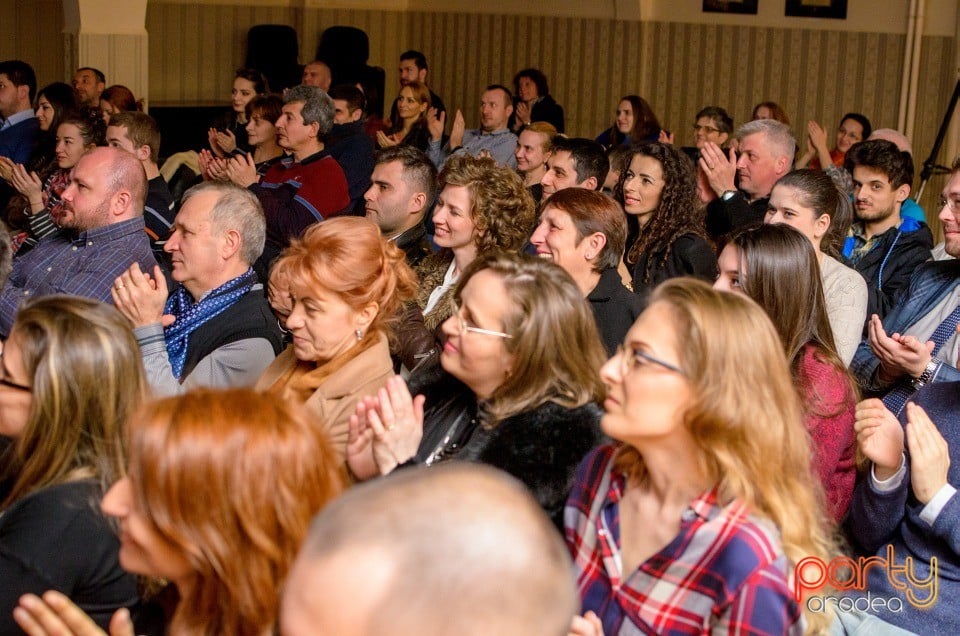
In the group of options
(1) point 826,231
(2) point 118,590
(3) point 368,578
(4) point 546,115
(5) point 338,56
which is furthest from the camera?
(5) point 338,56

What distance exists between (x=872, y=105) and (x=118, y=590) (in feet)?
25.4

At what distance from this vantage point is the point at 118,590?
202cm

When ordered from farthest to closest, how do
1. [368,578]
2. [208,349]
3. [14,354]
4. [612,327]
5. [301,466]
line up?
[612,327] → [208,349] → [14,354] → [301,466] → [368,578]

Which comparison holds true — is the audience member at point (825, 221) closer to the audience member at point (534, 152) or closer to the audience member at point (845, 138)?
the audience member at point (534, 152)

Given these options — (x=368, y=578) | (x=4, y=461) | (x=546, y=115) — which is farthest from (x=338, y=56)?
(x=368, y=578)

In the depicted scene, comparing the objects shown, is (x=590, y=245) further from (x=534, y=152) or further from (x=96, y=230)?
(x=534, y=152)

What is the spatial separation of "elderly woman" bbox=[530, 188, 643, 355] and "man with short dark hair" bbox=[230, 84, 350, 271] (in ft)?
5.10

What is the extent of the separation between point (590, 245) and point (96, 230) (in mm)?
1668

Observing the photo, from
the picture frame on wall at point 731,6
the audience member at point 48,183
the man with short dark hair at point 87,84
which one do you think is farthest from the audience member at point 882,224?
the man with short dark hair at point 87,84

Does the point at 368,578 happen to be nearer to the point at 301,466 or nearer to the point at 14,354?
the point at 301,466

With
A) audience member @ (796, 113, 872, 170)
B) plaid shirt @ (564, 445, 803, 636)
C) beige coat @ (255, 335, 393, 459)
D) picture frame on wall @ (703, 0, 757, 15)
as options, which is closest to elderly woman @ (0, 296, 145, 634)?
beige coat @ (255, 335, 393, 459)

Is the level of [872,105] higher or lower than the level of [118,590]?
higher

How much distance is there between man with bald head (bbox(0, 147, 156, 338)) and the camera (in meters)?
3.98

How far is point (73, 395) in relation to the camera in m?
2.11
